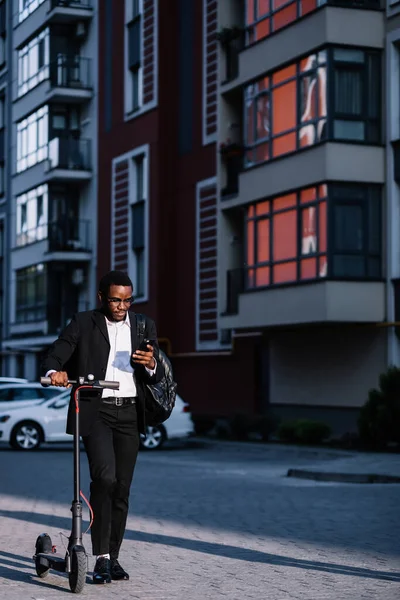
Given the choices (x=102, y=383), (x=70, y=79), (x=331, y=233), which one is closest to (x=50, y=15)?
(x=70, y=79)

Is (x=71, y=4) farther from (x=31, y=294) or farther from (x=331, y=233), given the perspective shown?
(x=331, y=233)

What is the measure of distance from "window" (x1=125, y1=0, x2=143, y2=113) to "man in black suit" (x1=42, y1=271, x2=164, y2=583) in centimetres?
3357

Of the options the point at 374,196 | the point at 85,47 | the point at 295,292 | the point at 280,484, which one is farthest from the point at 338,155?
the point at 85,47

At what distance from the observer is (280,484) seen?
17.6m

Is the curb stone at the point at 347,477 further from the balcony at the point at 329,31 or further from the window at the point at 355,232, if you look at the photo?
the balcony at the point at 329,31

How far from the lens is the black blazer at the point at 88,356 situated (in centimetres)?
800

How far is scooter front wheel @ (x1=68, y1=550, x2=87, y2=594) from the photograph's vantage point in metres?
7.73

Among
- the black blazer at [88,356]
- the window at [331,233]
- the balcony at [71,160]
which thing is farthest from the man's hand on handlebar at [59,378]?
the balcony at [71,160]

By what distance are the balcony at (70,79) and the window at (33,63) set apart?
125 cm

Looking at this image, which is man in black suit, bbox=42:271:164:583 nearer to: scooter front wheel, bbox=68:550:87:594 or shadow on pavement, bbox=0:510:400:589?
scooter front wheel, bbox=68:550:87:594

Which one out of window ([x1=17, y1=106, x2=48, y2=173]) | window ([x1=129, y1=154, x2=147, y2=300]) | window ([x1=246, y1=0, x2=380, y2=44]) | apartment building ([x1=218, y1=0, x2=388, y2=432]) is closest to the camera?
apartment building ([x1=218, y1=0, x2=388, y2=432])

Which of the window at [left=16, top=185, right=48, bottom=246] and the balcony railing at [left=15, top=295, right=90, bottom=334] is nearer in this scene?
the balcony railing at [left=15, top=295, right=90, bottom=334]

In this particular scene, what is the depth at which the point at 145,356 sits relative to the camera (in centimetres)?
783

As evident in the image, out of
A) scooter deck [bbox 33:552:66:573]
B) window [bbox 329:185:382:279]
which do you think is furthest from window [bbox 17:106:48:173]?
scooter deck [bbox 33:552:66:573]
